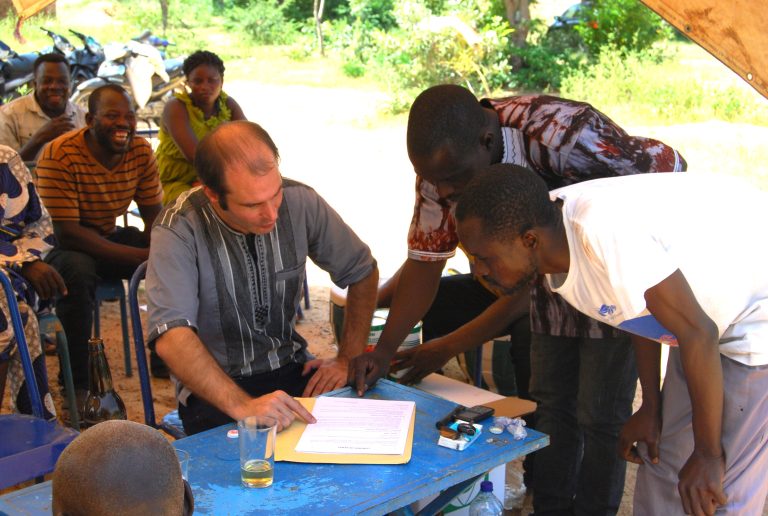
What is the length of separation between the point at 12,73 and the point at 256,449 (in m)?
10.6

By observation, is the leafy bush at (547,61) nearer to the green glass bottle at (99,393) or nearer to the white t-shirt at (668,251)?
the green glass bottle at (99,393)

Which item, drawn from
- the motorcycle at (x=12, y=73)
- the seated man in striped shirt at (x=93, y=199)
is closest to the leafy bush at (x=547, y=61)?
the motorcycle at (x=12, y=73)

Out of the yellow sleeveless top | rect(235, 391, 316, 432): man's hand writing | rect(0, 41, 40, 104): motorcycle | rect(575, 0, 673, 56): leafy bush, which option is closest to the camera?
rect(235, 391, 316, 432): man's hand writing

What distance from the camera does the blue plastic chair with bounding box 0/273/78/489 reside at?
265 centimetres

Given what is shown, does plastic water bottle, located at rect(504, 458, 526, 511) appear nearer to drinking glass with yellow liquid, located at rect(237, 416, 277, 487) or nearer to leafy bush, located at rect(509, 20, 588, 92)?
drinking glass with yellow liquid, located at rect(237, 416, 277, 487)

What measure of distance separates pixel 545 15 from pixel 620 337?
20.4m

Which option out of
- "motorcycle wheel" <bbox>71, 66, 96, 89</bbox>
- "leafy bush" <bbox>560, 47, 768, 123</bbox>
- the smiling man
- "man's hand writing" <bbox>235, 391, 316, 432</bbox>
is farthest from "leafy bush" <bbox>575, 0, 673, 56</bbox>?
"man's hand writing" <bbox>235, 391, 316, 432</bbox>

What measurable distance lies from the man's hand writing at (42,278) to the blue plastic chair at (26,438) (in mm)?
417

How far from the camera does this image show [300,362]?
311 centimetres

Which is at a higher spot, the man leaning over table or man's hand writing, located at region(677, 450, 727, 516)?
the man leaning over table

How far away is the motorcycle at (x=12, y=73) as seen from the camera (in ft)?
36.3

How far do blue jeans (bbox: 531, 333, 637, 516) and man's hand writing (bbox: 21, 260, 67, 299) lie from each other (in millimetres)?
1988

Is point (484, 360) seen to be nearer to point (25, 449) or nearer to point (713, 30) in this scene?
point (713, 30)

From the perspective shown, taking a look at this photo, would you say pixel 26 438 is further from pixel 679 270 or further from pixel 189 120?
pixel 189 120
